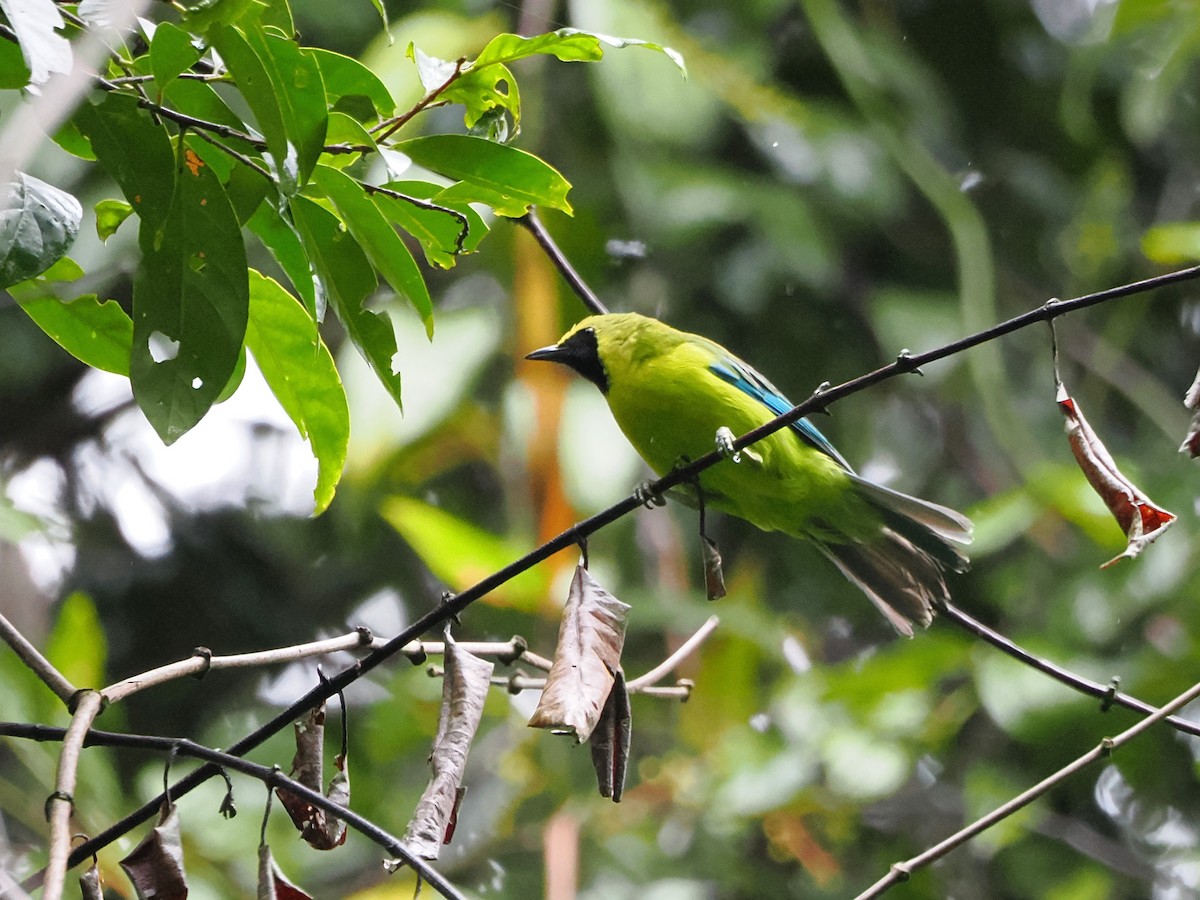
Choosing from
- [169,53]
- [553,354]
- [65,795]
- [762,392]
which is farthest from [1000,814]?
[553,354]

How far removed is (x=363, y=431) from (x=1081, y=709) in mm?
2268

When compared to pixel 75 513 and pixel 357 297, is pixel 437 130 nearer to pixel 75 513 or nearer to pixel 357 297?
pixel 75 513

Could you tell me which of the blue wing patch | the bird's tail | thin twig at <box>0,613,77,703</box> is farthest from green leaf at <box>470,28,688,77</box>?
the blue wing patch

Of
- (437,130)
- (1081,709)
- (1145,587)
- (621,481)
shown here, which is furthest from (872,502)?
(437,130)

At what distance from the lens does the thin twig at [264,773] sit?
1.20 meters

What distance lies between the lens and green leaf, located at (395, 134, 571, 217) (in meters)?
1.55

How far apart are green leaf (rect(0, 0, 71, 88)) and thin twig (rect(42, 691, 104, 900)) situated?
1.93 feet

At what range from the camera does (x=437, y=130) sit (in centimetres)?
439

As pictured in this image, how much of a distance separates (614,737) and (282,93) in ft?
2.65

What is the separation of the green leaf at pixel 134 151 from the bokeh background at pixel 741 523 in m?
1.85

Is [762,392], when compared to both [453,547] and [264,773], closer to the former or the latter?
[453,547]

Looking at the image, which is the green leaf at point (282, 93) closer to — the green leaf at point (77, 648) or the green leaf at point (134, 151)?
the green leaf at point (134, 151)

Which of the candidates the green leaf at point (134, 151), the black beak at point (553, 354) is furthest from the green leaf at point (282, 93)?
the black beak at point (553, 354)

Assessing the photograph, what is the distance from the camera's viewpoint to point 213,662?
1.41 m
